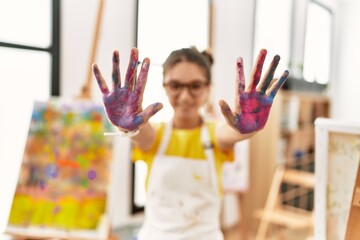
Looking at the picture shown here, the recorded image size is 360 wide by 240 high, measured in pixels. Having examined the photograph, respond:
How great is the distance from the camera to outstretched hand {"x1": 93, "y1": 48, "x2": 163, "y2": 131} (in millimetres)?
604

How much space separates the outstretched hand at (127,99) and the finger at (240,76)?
0.15 meters

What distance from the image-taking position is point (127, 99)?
615 mm

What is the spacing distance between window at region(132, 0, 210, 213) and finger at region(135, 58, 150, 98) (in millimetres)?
42

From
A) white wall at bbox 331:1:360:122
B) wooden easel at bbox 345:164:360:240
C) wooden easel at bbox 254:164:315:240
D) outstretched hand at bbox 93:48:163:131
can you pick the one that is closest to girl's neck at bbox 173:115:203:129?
outstretched hand at bbox 93:48:163:131

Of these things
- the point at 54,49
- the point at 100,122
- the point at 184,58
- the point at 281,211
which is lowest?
the point at 281,211

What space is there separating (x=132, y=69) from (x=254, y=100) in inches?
9.1

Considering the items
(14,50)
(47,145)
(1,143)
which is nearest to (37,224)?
(47,145)

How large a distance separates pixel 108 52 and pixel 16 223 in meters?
0.94

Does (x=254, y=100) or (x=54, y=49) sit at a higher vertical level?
(x=54, y=49)

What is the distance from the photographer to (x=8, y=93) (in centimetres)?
154

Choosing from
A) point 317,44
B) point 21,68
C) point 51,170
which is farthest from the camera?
point 317,44

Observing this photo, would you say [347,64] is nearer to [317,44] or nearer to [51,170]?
[317,44]

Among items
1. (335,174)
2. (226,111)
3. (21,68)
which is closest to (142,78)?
(226,111)

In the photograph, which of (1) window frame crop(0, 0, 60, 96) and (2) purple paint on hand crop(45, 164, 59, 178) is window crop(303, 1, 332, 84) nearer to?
(1) window frame crop(0, 0, 60, 96)
